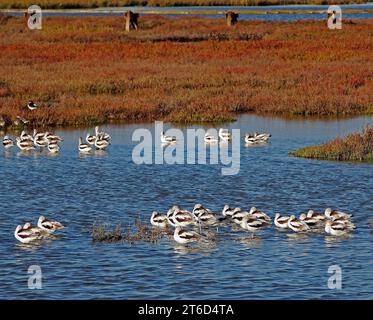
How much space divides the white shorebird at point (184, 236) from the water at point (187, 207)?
14 cm

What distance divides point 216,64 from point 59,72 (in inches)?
297

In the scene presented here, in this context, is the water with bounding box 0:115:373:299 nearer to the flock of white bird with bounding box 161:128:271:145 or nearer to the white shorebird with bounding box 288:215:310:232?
the white shorebird with bounding box 288:215:310:232

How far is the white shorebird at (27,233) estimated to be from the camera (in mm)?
18312

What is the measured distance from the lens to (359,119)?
34.5 metres

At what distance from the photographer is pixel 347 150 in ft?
89.1

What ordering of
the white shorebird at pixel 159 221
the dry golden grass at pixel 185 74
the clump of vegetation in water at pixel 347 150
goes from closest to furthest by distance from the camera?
the white shorebird at pixel 159 221 < the clump of vegetation in water at pixel 347 150 < the dry golden grass at pixel 185 74

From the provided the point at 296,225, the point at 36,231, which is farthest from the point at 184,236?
the point at 36,231

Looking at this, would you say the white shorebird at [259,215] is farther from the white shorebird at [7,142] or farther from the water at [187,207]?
the white shorebird at [7,142]

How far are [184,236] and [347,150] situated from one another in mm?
9942

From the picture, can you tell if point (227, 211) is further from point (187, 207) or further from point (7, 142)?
point (7, 142)

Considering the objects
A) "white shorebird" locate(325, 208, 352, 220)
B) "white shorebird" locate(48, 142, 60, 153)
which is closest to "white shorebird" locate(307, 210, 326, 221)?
"white shorebird" locate(325, 208, 352, 220)

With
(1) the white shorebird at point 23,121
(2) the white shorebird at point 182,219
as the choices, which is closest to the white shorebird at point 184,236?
(2) the white shorebird at point 182,219

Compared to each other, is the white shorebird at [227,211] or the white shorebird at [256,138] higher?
the white shorebird at [256,138]
